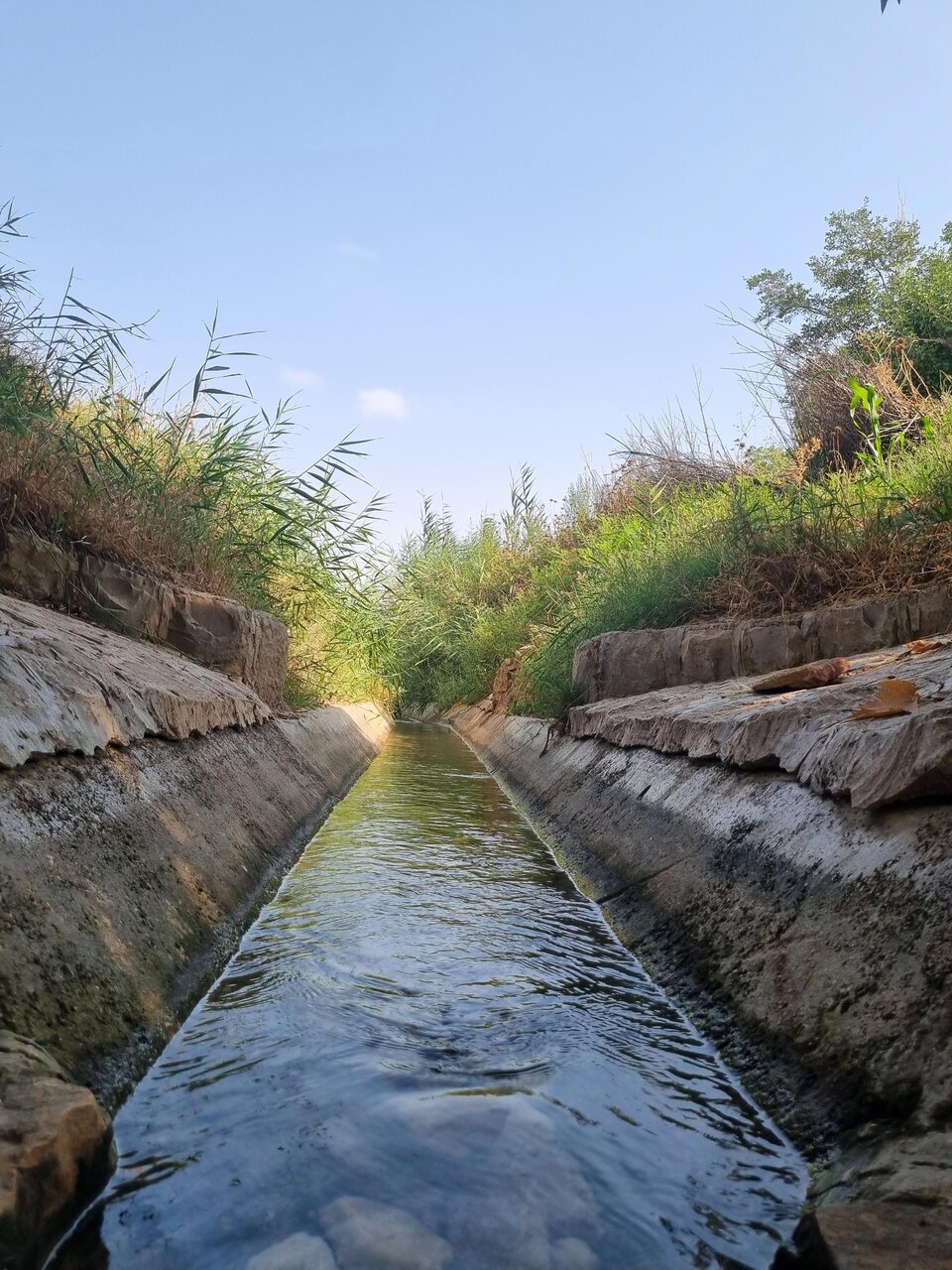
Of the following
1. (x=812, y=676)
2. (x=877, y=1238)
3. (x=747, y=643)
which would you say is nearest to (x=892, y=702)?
(x=812, y=676)

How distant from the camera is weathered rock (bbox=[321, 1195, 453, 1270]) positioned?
1.20m

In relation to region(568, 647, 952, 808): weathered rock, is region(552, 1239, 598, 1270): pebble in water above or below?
below

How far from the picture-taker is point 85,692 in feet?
8.52

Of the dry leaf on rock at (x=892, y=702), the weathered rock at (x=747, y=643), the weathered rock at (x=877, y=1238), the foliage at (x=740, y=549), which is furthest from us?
the foliage at (x=740, y=549)

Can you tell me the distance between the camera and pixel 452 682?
52.9ft

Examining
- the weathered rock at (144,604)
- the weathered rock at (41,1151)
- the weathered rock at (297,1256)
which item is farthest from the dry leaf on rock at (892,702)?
the weathered rock at (144,604)

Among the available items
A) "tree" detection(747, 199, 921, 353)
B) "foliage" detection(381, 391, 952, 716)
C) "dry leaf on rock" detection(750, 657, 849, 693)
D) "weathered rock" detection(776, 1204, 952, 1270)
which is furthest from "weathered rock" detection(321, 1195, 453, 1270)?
"tree" detection(747, 199, 921, 353)

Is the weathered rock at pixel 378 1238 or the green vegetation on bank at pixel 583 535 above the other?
the green vegetation on bank at pixel 583 535

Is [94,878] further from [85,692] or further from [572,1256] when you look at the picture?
[572,1256]

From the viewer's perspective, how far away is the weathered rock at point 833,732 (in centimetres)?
188

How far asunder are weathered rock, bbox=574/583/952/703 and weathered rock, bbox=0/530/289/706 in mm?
2357

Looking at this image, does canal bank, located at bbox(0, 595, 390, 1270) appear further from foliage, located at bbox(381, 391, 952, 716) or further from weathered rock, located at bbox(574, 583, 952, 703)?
foliage, located at bbox(381, 391, 952, 716)

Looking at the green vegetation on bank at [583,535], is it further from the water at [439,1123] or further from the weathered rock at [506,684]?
the water at [439,1123]

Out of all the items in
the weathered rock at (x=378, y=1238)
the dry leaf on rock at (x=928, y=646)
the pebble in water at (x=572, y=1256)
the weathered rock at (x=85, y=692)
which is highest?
the weathered rock at (x=85, y=692)
